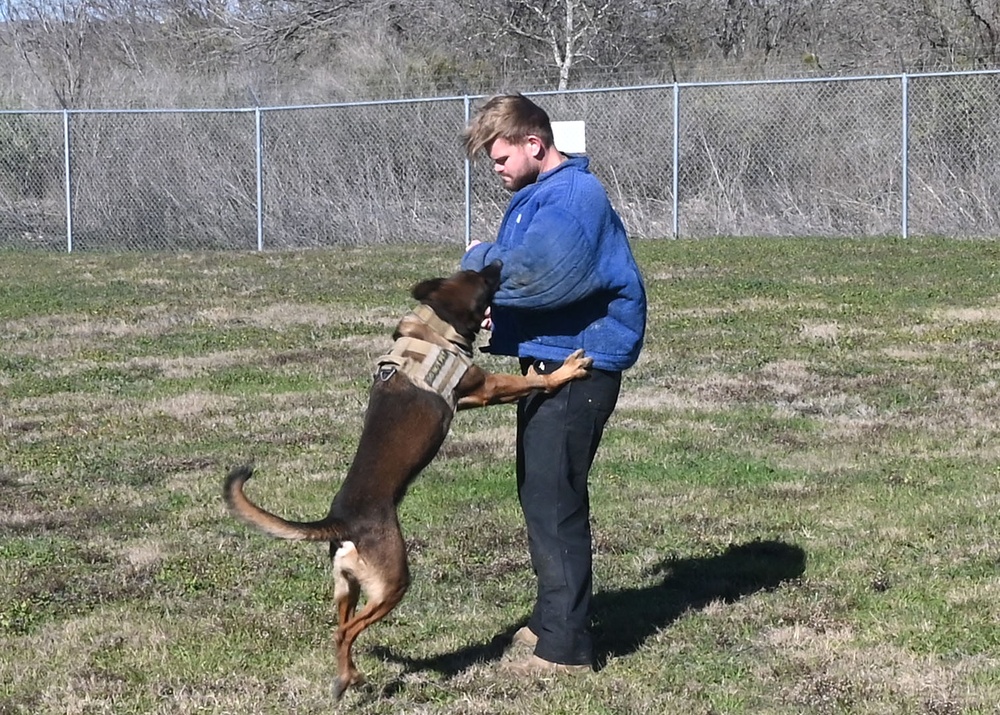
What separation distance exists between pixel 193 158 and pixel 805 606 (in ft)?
55.5

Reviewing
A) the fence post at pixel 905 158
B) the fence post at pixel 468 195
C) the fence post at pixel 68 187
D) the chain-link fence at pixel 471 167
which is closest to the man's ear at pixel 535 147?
the fence post at pixel 905 158

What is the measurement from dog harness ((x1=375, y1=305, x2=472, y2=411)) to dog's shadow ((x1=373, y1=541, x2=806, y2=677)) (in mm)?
954

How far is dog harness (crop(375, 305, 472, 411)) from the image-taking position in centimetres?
439

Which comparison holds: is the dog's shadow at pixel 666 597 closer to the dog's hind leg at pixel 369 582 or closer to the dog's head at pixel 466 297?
the dog's hind leg at pixel 369 582

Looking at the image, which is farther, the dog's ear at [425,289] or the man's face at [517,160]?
the dog's ear at [425,289]

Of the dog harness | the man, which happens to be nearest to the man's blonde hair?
the man

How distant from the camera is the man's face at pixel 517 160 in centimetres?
436

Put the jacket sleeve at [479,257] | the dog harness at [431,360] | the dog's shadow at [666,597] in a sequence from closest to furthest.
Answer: the dog harness at [431,360], the jacket sleeve at [479,257], the dog's shadow at [666,597]

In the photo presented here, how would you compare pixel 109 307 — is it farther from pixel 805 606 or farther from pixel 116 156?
pixel 805 606

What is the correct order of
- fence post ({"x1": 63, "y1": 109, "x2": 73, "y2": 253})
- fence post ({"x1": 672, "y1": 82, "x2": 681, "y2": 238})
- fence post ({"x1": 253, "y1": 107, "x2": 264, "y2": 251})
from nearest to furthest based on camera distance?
fence post ({"x1": 672, "y1": 82, "x2": 681, "y2": 238}), fence post ({"x1": 253, "y1": 107, "x2": 264, "y2": 251}), fence post ({"x1": 63, "y1": 109, "x2": 73, "y2": 253})

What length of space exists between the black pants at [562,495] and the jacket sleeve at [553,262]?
31 centimetres

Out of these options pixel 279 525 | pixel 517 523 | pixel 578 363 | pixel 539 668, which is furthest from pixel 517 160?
pixel 517 523

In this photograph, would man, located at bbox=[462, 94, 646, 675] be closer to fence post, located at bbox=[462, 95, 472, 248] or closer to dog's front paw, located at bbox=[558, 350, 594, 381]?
dog's front paw, located at bbox=[558, 350, 594, 381]

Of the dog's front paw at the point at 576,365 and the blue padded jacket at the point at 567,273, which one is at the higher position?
the blue padded jacket at the point at 567,273
